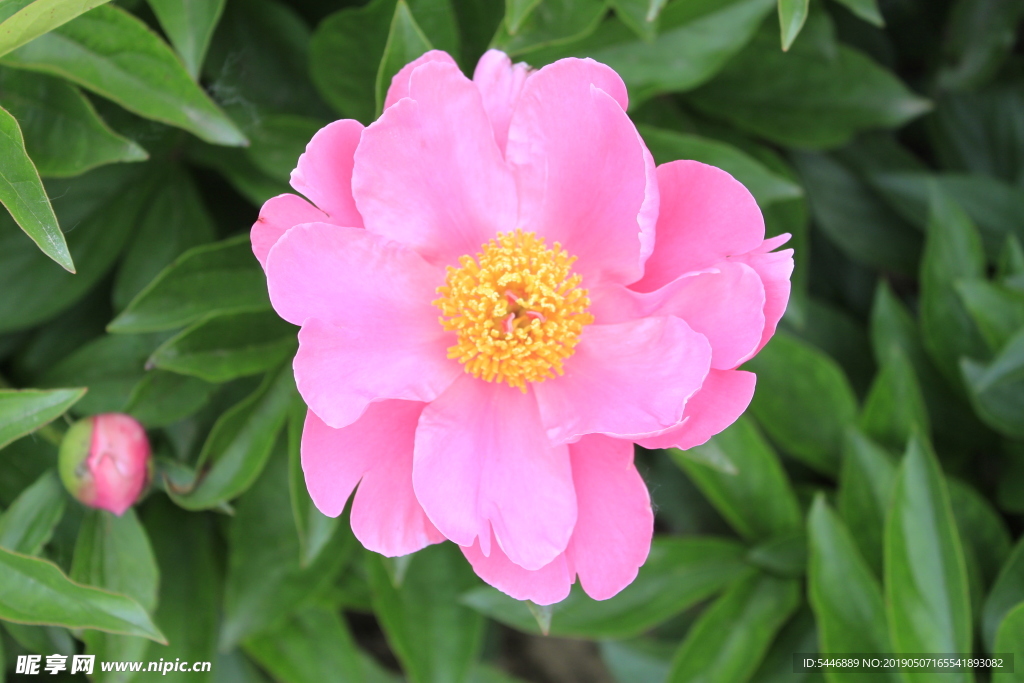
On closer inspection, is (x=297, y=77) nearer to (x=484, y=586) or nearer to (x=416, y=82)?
(x=416, y=82)

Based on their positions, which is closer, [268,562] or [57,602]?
[57,602]

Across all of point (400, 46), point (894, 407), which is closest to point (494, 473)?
point (400, 46)

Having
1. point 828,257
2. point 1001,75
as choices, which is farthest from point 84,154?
point 1001,75

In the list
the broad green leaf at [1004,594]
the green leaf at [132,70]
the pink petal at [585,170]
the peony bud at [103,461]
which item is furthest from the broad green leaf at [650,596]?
the green leaf at [132,70]

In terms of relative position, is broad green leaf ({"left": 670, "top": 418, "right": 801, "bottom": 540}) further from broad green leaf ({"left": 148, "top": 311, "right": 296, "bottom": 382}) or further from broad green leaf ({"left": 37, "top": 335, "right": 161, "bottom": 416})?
broad green leaf ({"left": 37, "top": 335, "right": 161, "bottom": 416})

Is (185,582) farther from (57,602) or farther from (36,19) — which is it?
(36,19)

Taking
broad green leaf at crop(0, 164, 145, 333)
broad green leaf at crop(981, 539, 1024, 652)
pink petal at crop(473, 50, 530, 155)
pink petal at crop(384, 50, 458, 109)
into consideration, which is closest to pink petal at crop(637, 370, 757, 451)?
pink petal at crop(473, 50, 530, 155)
